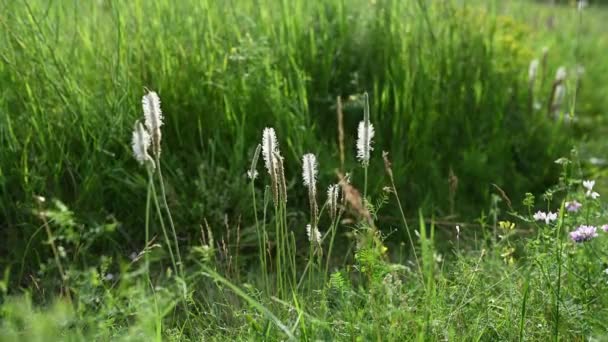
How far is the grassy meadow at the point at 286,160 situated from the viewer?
7.30ft

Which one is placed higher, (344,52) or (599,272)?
(344,52)

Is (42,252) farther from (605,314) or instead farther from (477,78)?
(477,78)

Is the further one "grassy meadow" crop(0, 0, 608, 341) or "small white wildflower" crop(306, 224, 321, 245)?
"grassy meadow" crop(0, 0, 608, 341)

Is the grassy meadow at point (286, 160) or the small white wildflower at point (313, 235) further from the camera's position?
the grassy meadow at point (286, 160)

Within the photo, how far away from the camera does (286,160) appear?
3.17m

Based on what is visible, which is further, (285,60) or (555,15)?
(555,15)

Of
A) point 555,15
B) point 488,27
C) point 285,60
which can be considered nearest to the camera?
point 285,60

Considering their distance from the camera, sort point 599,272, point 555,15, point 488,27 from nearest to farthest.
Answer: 1. point 599,272
2. point 488,27
3. point 555,15

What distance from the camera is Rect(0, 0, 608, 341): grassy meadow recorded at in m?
2.23

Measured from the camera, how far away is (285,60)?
3.35m

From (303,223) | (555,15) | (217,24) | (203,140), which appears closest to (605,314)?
(303,223)

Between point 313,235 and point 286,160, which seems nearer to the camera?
point 313,235

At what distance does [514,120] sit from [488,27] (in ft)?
2.26

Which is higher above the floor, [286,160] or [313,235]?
[313,235]
